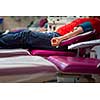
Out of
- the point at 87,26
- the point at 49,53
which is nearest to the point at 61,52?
the point at 49,53

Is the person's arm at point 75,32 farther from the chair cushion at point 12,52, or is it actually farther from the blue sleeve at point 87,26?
the chair cushion at point 12,52

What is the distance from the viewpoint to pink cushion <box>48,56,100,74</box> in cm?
184

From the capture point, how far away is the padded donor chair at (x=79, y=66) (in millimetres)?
1841

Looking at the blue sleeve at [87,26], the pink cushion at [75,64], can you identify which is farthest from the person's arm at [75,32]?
the pink cushion at [75,64]

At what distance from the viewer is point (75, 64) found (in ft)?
6.05

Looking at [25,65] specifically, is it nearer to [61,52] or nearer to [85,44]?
[61,52]

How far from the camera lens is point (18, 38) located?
6.20 ft

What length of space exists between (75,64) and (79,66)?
0.11 feet

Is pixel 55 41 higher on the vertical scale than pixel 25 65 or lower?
higher

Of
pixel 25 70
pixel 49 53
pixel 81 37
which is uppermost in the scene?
pixel 81 37

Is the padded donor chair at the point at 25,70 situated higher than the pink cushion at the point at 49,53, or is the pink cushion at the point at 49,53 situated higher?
the pink cushion at the point at 49,53

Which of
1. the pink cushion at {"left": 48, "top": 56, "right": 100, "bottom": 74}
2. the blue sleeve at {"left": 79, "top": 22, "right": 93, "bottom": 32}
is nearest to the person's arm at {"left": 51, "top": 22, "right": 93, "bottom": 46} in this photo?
the blue sleeve at {"left": 79, "top": 22, "right": 93, "bottom": 32}

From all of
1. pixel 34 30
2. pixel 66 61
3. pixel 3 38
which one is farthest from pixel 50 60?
pixel 3 38
